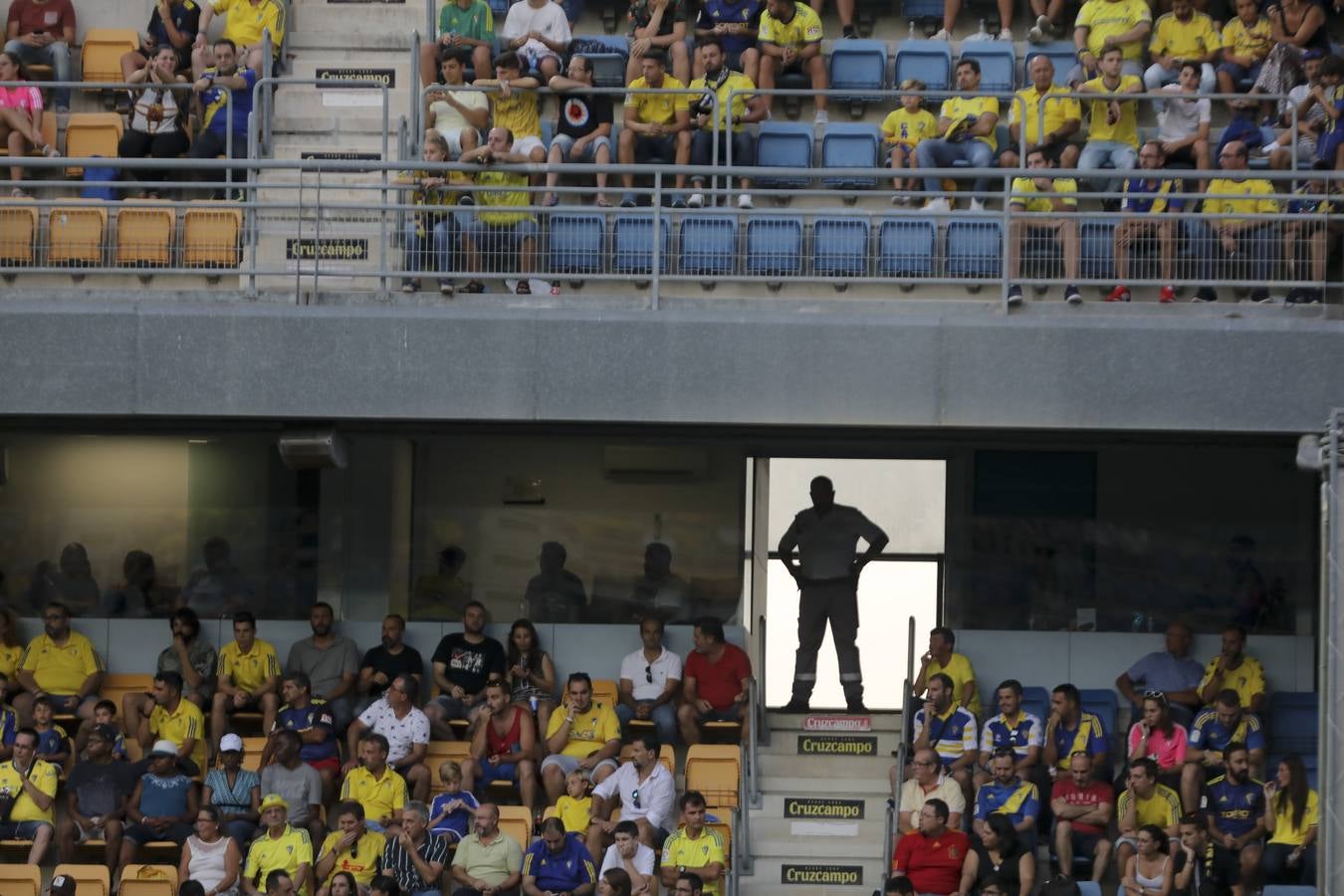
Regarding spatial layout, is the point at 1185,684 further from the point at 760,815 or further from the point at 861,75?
the point at 861,75

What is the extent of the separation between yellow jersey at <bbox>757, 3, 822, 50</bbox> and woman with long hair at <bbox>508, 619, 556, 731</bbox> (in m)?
4.81

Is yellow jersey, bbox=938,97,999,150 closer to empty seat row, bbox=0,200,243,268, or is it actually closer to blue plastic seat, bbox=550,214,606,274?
blue plastic seat, bbox=550,214,606,274

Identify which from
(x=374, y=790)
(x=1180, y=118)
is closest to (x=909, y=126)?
(x=1180, y=118)

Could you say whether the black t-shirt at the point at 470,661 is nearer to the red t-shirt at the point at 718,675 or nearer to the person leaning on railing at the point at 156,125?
the red t-shirt at the point at 718,675

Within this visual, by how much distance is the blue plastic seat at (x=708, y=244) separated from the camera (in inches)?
539

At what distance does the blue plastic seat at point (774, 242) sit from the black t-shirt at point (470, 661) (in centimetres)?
331

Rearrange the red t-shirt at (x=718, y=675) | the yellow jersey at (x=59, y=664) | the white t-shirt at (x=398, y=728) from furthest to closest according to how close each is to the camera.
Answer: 1. the yellow jersey at (x=59, y=664)
2. the red t-shirt at (x=718, y=675)
3. the white t-shirt at (x=398, y=728)

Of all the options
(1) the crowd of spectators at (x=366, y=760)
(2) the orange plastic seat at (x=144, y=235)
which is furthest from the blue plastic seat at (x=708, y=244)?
(2) the orange plastic seat at (x=144, y=235)

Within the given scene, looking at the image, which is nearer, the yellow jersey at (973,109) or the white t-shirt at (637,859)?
the white t-shirt at (637,859)

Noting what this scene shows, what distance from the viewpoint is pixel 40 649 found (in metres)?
14.9

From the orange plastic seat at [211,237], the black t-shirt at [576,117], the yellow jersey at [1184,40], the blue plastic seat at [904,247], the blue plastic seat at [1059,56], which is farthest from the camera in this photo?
the blue plastic seat at [1059,56]

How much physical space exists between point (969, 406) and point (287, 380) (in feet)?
14.0

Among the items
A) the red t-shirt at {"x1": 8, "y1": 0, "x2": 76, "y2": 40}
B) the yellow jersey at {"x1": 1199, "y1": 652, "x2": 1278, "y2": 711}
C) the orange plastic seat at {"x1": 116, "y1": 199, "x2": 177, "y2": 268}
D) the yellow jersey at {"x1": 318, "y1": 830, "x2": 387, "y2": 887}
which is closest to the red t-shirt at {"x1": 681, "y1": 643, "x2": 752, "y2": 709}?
the yellow jersey at {"x1": 318, "y1": 830, "x2": 387, "y2": 887}

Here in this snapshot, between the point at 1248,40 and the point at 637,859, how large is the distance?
25.2ft
